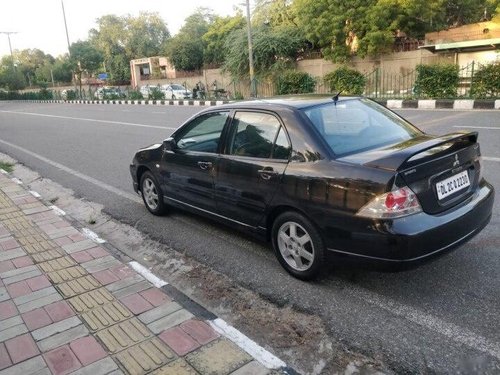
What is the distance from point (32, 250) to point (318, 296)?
296 cm

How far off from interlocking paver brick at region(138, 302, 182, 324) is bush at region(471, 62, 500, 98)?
15.2m

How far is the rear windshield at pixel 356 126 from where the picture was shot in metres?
3.55

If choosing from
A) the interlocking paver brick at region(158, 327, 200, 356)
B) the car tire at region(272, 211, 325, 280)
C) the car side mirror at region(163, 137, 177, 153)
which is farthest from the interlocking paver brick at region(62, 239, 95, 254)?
the car tire at region(272, 211, 325, 280)

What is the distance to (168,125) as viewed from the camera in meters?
14.7

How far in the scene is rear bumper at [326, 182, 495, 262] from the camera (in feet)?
9.58

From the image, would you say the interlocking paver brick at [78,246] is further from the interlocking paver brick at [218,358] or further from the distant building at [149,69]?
the distant building at [149,69]

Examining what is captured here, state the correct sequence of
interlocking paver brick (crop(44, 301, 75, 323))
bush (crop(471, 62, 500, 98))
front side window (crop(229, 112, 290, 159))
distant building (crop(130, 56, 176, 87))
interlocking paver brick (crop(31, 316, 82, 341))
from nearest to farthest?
interlocking paver brick (crop(31, 316, 82, 341)), interlocking paver brick (crop(44, 301, 75, 323)), front side window (crop(229, 112, 290, 159)), bush (crop(471, 62, 500, 98)), distant building (crop(130, 56, 176, 87))

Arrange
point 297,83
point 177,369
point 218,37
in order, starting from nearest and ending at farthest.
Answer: point 177,369, point 297,83, point 218,37

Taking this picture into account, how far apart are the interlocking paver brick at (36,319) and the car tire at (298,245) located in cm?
182

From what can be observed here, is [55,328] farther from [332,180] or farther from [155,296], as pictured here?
[332,180]

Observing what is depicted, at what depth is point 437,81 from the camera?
658 inches

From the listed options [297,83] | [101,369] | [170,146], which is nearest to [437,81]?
[297,83]

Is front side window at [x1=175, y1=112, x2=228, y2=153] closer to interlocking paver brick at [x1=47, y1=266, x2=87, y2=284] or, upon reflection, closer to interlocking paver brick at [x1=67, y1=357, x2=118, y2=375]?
interlocking paver brick at [x1=47, y1=266, x2=87, y2=284]

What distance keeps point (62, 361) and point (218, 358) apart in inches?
37.7
